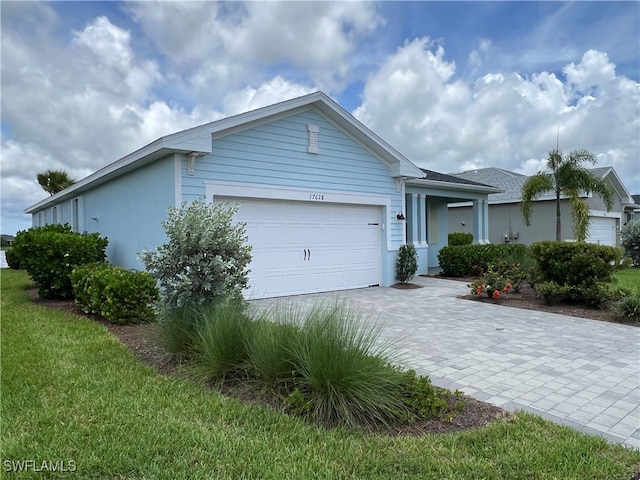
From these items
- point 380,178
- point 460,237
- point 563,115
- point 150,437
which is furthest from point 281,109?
point 563,115

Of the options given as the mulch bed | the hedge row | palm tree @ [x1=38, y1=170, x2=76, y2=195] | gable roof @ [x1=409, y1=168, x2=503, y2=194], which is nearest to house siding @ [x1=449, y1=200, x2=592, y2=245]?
gable roof @ [x1=409, y1=168, x2=503, y2=194]

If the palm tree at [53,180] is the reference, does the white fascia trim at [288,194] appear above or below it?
below

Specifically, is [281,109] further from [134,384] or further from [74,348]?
[134,384]

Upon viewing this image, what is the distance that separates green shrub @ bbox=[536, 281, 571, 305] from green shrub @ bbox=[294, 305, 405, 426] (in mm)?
6468

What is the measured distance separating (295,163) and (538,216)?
15.3 meters

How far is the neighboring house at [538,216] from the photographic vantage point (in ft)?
66.1

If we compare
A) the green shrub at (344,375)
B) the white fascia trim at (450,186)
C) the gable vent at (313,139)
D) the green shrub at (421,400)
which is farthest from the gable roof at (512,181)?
the green shrub at (344,375)

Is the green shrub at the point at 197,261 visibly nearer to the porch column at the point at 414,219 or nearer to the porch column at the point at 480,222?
the porch column at the point at 414,219

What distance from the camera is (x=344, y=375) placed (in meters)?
3.38

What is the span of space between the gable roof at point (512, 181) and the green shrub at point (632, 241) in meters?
2.72

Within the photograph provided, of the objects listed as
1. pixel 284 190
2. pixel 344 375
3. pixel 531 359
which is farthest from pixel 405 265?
pixel 344 375

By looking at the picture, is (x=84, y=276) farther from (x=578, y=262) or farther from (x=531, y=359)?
(x=578, y=262)

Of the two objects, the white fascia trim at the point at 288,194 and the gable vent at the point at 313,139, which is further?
the gable vent at the point at 313,139

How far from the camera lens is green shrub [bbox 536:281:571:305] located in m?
8.64
